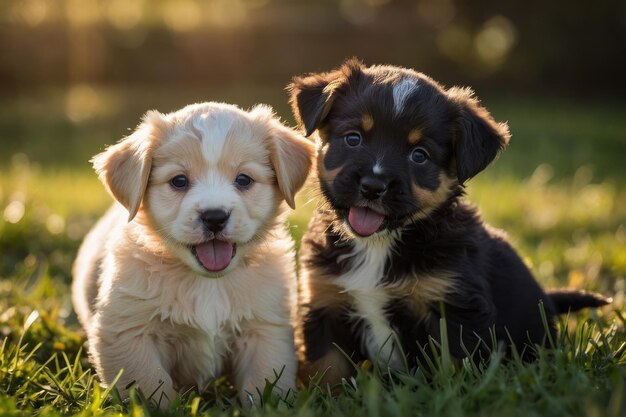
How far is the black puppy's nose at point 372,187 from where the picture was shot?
427 cm

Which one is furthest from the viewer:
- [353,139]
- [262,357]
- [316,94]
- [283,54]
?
[283,54]

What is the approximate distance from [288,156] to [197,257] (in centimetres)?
78

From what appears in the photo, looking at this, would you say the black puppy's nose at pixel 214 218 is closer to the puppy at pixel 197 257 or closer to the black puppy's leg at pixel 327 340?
the puppy at pixel 197 257

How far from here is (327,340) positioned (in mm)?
4668

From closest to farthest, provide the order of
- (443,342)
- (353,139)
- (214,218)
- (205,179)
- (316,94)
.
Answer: (443,342), (214,218), (205,179), (353,139), (316,94)

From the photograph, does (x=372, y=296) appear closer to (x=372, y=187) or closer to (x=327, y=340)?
(x=327, y=340)

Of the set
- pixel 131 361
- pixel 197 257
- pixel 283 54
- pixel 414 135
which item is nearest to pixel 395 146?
pixel 414 135

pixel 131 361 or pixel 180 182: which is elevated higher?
pixel 180 182

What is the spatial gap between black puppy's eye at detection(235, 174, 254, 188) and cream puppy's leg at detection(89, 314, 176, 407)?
3.11ft

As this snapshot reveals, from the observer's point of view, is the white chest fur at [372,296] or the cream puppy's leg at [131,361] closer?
the cream puppy's leg at [131,361]

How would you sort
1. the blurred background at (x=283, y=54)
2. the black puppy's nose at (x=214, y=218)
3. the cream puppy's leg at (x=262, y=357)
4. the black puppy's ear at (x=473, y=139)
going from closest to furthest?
the black puppy's nose at (x=214, y=218)
the cream puppy's leg at (x=262, y=357)
the black puppy's ear at (x=473, y=139)
the blurred background at (x=283, y=54)

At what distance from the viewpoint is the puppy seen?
4223 mm

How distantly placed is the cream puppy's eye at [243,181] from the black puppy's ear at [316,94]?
476 millimetres

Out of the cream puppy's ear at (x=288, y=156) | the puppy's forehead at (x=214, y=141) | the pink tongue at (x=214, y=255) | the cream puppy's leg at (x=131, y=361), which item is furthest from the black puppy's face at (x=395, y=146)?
the cream puppy's leg at (x=131, y=361)
